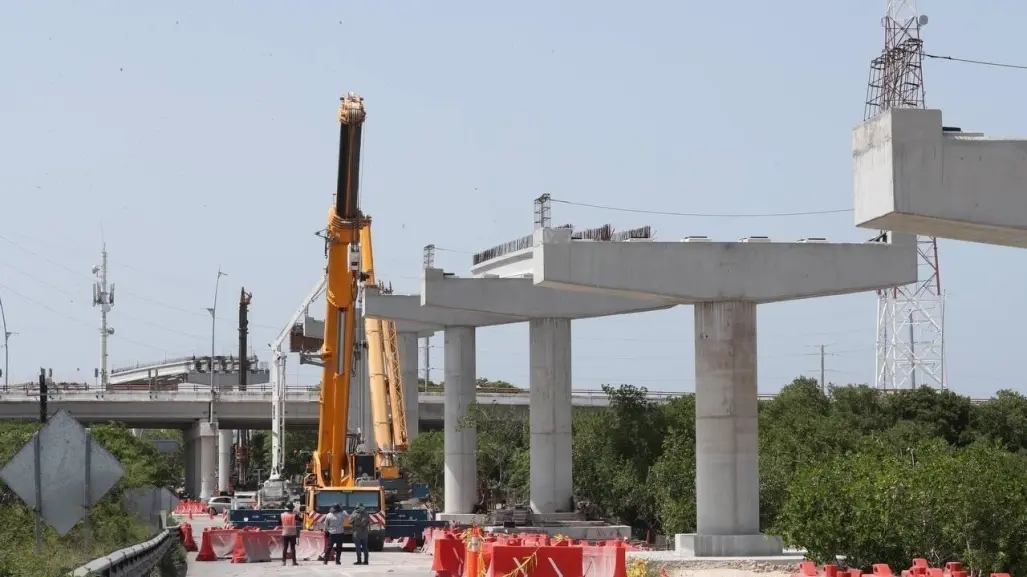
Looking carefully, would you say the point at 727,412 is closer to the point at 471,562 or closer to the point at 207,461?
the point at 471,562

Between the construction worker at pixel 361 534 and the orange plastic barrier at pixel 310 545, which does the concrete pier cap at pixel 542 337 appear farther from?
the construction worker at pixel 361 534

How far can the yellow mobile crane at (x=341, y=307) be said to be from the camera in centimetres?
4634

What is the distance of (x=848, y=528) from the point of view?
1030 inches

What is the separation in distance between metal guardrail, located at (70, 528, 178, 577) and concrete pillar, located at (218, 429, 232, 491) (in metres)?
90.0

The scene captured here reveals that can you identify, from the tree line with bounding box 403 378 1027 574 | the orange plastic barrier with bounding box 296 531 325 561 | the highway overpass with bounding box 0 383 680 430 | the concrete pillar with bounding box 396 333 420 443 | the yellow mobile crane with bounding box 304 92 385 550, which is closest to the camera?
the tree line with bounding box 403 378 1027 574

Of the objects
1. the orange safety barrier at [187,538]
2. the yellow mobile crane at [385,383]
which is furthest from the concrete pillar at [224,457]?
the orange safety barrier at [187,538]

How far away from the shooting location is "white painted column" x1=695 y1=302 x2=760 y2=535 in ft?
116

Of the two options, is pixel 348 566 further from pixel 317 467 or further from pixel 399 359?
pixel 399 359

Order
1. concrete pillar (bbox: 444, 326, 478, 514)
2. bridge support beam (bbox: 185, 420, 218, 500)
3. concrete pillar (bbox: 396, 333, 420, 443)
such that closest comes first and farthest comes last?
1. concrete pillar (bbox: 444, 326, 478, 514)
2. concrete pillar (bbox: 396, 333, 420, 443)
3. bridge support beam (bbox: 185, 420, 218, 500)

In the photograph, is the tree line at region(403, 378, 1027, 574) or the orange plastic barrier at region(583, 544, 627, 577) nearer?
the tree line at region(403, 378, 1027, 574)

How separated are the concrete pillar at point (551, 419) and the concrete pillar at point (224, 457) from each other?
67402 mm

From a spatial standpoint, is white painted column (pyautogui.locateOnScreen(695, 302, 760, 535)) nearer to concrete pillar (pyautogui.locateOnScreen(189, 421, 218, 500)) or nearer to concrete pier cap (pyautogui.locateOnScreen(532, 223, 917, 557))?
concrete pier cap (pyautogui.locateOnScreen(532, 223, 917, 557))

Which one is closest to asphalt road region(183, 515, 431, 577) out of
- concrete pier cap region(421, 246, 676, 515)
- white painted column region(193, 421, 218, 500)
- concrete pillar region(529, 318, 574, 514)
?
concrete pier cap region(421, 246, 676, 515)

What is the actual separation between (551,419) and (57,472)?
119ft
